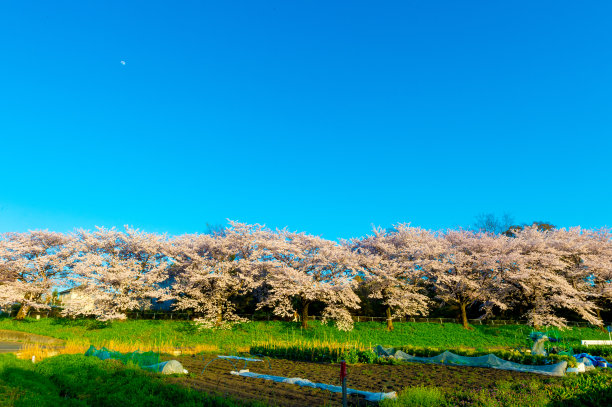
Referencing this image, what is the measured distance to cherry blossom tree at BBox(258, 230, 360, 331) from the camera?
98.2ft

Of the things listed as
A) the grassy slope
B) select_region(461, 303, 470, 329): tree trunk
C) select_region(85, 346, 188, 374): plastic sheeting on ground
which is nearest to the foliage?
select_region(85, 346, 188, 374): plastic sheeting on ground

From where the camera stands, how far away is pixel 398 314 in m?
32.4

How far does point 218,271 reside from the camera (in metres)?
31.4

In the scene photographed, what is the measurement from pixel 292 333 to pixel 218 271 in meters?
8.27

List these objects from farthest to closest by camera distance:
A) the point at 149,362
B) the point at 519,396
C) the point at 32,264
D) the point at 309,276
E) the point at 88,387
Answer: the point at 32,264
the point at 309,276
the point at 149,362
the point at 88,387
the point at 519,396

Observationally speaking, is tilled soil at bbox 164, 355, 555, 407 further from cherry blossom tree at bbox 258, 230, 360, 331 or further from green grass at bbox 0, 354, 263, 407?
cherry blossom tree at bbox 258, 230, 360, 331

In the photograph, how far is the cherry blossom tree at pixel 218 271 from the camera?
30469 mm

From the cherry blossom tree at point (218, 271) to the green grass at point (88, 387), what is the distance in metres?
18.9

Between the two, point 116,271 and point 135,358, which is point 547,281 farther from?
point 116,271

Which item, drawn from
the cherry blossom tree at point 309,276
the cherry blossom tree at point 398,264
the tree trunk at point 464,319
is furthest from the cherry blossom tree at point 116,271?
the tree trunk at point 464,319

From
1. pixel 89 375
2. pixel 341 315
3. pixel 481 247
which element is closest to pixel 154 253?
pixel 341 315

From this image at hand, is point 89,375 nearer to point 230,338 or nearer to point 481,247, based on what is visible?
→ point 230,338

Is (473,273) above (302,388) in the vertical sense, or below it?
above

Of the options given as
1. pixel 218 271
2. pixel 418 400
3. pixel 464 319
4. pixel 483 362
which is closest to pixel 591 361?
pixel 483 362
